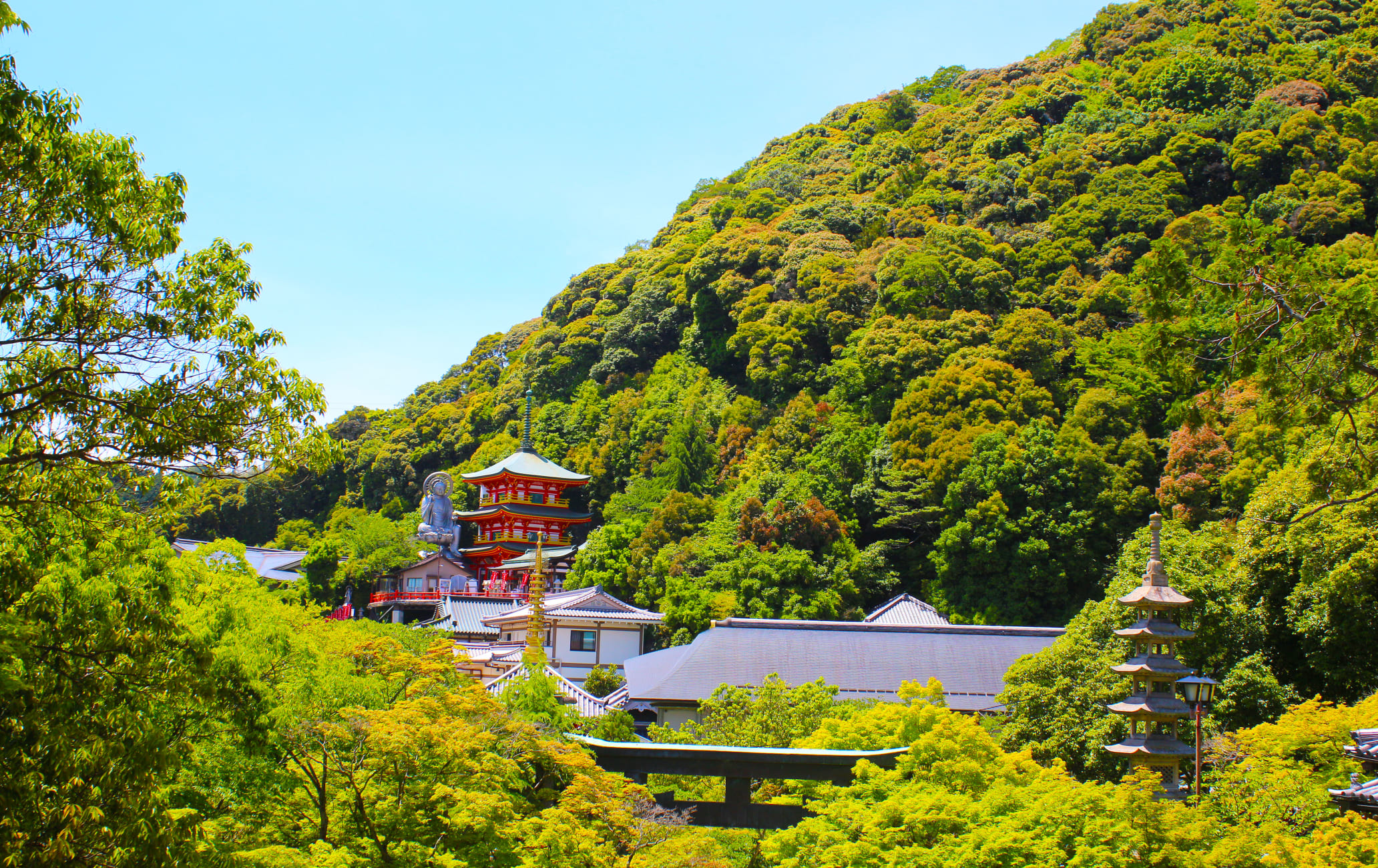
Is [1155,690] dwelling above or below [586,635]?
above

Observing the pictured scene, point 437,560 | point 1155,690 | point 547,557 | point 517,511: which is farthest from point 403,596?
point 1155,690

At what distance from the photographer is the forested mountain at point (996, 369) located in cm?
1709

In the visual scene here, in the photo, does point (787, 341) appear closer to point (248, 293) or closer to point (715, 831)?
point (715, 831)

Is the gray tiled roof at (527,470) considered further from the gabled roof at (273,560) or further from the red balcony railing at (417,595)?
the gabled roof at (273,560)

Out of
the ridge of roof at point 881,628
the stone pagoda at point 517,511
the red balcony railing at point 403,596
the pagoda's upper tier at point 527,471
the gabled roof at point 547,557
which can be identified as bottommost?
the red balcony railing at point 403,596

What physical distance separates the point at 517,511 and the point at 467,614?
13.2 m

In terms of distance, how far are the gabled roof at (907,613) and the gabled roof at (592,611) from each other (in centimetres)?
654

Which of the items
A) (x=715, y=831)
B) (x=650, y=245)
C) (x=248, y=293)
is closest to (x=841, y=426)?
(x=715, y=831)

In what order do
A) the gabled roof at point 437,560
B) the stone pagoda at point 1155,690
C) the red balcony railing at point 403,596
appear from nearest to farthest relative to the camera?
the stone pagoda at point 1155,690 < the red balcony railing at point 403,596 < the gabled roof at point 437,560

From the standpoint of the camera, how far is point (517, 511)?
48.8m

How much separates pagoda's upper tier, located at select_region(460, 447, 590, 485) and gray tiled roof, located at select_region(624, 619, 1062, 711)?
79.6ft

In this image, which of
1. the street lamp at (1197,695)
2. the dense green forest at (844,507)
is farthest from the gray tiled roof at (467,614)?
the street lamp at (1197,695)

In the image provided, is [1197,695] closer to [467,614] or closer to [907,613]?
[907,613]

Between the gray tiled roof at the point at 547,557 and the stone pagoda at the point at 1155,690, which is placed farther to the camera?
the gray tiled roof at the point at 547,557
